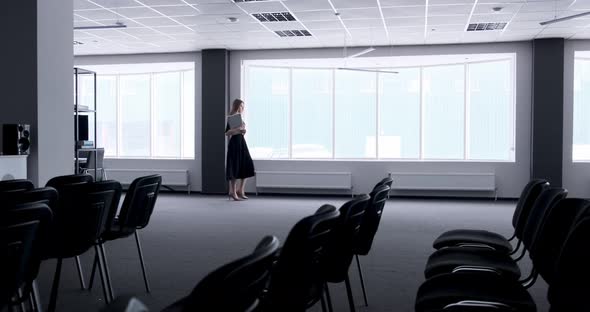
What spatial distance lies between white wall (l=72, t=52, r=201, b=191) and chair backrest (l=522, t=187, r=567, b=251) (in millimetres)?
8915

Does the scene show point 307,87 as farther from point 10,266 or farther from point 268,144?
point 10,266

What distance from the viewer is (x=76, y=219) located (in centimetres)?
314

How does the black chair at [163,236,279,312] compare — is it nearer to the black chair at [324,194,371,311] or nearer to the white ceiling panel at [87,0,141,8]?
the black chair at [324,194,371,311]

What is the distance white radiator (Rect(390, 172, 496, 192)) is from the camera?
34.5 ft

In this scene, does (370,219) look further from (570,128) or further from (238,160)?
(570,128)

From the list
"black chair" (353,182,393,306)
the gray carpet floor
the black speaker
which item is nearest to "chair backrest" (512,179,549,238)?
the gray carpet floor

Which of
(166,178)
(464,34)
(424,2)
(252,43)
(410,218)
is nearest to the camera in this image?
(424,2)

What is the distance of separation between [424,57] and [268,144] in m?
3.68

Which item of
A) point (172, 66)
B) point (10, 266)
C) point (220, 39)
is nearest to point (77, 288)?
point (10, 266)

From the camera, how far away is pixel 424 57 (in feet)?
35.9

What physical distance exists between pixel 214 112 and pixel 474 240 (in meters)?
8.26

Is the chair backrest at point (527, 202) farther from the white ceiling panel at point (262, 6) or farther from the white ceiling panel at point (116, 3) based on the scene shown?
the white ceiling panel at point (116, 3)

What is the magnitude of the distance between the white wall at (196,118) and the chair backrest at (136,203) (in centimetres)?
766

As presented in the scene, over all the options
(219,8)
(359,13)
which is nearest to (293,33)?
(359,13)
